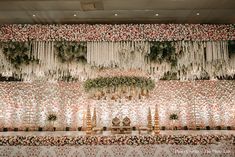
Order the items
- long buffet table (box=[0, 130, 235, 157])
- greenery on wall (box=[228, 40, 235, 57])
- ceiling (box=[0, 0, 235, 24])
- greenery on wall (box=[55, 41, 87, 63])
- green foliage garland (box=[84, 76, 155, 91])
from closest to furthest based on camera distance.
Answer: long buffet table (box=[0, 130, 235, 157])
ceiling (box=[0, 0, 235, 24])
greenery on wall (box=[228, 40, 235, 57])
greenery on wall (box=[55, 41, 87, 63])
green foliage garland (box=[84, 76, 155, 91])

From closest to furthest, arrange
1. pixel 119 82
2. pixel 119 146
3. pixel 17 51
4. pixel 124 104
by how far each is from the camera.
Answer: pixel 119 146, pixel 17 51, pixel 119 82, pixel 124 104

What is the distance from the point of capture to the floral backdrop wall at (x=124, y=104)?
1233cm

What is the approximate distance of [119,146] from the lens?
5.11m

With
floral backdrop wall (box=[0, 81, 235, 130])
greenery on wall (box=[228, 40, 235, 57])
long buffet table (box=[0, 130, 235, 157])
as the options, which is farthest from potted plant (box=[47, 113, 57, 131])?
greenery on wall (box=[228, 40, 235, 57])

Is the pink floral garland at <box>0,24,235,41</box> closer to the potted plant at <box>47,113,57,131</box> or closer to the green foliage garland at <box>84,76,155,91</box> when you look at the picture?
the green foliage garland at <box>84,76,155,91</box>

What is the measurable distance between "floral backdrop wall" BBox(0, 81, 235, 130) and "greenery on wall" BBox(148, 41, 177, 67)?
406cm

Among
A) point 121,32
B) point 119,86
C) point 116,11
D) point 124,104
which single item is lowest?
point 124,104

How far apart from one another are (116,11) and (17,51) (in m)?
2.97

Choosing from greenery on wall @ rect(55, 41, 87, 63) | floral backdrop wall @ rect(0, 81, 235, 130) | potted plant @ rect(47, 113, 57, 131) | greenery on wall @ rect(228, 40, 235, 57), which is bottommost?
potted plant @ rect(47, 113, 57, 131)

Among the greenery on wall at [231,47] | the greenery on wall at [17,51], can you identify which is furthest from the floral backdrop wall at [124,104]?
the greenery on wall at [231,47]

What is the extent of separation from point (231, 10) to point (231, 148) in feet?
8.25

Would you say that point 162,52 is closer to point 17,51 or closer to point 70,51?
point 70,51

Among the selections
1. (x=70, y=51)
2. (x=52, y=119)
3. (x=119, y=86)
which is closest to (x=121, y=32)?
(x=119, y=86)

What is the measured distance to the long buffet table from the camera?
5051 mm
